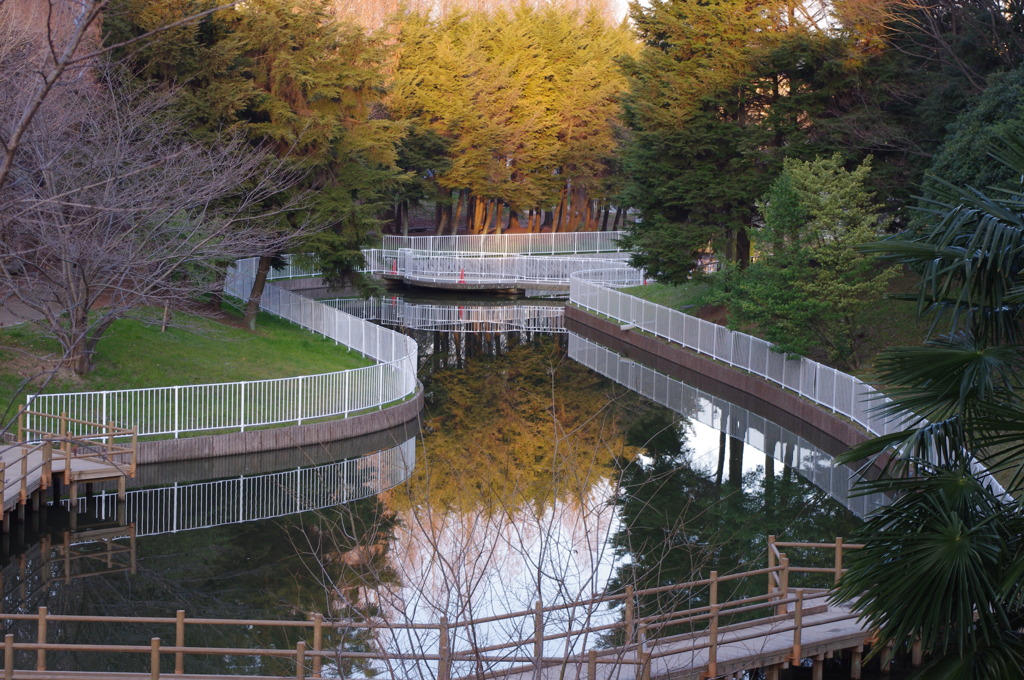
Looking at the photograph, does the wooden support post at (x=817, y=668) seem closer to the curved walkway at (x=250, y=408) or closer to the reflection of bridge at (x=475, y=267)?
the curved walkway at (x=250, y=408)

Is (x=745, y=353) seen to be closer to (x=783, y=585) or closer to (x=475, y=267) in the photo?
(x=783, y=585)

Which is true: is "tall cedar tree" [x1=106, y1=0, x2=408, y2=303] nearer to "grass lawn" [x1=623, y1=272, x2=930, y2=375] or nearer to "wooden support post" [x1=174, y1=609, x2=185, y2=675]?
"grass lawn" [x1=623, y1=272, x2=930, y2=375]

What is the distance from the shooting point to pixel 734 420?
2456 cm

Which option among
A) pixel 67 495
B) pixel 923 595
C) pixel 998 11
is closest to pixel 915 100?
pixel 998 11

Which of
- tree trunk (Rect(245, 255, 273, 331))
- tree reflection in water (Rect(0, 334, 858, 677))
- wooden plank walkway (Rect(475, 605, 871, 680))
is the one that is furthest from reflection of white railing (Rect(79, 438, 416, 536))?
tree trunk (Rect(245, 255, 273, 331))

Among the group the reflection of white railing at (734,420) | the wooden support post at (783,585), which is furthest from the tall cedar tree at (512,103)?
the wooden support post at (783,585)

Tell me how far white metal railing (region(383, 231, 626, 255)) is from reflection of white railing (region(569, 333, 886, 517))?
17010 millimetres

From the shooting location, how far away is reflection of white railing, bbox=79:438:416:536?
55.1 feet

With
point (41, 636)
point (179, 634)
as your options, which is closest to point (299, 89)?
point (41, 636)

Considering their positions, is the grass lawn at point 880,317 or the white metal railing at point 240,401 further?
the grass lawn at point 880,317

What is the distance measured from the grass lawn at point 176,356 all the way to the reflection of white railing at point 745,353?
9.52m

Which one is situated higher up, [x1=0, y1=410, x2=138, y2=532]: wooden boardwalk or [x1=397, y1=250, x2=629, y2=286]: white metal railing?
[x1=397, y1=250, x2=629, y2=286]: white metal railing

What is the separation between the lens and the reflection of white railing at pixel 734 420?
772 inches

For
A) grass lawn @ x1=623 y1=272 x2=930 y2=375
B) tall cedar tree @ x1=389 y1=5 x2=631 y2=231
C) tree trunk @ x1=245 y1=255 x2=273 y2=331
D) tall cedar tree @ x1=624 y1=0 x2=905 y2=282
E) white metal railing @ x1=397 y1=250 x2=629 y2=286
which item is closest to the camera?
grass lawn @ x1=623 y1=272 x2=930 y2=375
